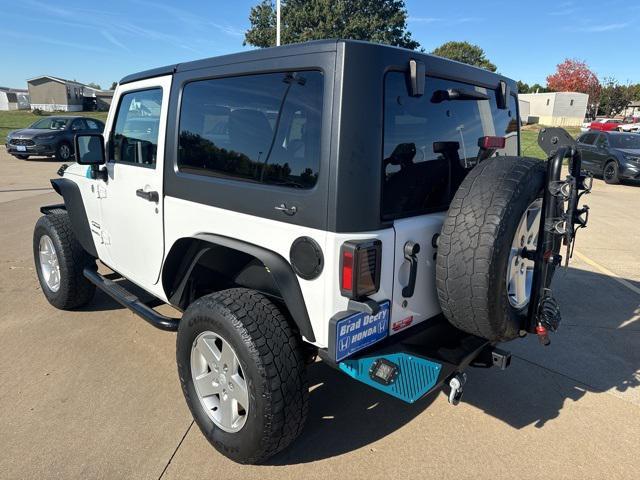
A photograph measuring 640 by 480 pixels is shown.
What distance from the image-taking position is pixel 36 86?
70.8 m

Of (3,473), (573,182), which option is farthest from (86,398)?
(573,182)

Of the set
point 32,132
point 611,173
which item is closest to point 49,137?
point 32,132

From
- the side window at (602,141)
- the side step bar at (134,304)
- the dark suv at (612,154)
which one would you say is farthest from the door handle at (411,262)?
the side window at (602,141)

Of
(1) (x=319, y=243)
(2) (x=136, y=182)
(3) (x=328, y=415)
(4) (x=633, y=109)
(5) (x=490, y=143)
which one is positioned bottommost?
(3) (x=328, y=415)

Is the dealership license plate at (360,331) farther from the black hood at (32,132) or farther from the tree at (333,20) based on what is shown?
the tree at (333,20)

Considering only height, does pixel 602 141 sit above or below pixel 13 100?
below

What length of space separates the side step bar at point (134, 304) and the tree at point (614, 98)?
7569cm

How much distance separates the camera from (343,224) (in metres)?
2.02

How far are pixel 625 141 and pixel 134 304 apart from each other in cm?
1669

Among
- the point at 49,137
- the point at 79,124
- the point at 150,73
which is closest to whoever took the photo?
the point at 150,73

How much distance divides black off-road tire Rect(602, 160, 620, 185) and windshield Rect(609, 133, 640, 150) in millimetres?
650

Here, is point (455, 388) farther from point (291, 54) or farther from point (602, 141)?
Answer: point (602, 141)

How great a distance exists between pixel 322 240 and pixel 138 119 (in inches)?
79.7

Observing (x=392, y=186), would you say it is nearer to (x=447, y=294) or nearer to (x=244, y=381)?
(x=447, y=294)
